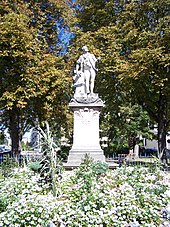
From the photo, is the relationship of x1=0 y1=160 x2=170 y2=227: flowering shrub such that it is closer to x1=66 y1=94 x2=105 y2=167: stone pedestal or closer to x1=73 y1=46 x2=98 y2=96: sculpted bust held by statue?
x1=66 y1=94 x2=105 y2=167: stone pedestal

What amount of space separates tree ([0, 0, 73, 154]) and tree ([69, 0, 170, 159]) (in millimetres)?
2345

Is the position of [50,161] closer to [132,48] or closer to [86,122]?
[86,122]

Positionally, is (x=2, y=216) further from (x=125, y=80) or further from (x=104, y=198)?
(x=125, y=80)

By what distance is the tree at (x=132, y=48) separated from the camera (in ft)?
50.6

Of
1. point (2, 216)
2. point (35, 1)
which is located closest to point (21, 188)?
point (2, 216)

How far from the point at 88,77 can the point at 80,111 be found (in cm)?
152

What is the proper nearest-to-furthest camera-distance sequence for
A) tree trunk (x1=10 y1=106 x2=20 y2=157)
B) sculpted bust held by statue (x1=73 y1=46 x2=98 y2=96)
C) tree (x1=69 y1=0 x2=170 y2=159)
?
sculpted bust held by statue (x1=73 y1=46 x2=98 y2=96), tree (x1=69 y1=0 x2=170 y2=159), tree trunk (x1=10 y1=106 x2=20 y2=157)

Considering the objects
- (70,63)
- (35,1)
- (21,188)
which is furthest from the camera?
(35,1)

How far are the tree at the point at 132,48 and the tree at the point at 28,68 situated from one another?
92.3 inches

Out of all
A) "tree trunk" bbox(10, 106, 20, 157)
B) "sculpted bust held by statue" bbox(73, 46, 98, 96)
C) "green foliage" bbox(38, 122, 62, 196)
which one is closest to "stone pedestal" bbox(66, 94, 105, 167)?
"sculpted bust held by statue" bbox(73, 46, 98, 96)

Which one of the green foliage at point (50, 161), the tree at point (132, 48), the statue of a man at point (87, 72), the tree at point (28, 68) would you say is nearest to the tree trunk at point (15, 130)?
the tree at point (28, 68)

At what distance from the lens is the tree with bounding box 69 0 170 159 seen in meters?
15.4

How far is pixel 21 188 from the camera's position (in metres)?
5.79

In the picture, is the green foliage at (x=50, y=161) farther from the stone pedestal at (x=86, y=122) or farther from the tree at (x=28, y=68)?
the tree at (x=28, y=68)
